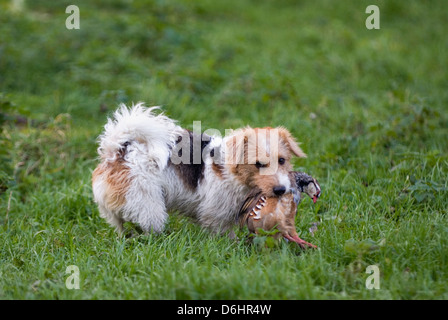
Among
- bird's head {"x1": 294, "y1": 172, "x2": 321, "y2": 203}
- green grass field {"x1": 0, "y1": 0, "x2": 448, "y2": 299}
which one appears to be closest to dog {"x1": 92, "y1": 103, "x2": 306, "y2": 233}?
bird's head {"x1": 294, "y1": 172, "x2": 321, "y2": 203}

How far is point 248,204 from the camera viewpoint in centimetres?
461

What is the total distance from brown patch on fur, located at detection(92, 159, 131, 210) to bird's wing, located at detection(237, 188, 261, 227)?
1008mm

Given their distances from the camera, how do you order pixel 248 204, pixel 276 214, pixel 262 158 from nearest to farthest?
pixel 276 214
pixel 262 158
pixel 248 204

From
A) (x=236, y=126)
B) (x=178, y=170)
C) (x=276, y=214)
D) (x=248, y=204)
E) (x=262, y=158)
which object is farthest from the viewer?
(x=236, y=126)

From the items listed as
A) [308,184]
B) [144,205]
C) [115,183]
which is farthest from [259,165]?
[115,183]

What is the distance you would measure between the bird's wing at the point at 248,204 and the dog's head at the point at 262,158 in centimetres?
6

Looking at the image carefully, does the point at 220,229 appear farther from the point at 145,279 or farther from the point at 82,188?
the point at 82,188

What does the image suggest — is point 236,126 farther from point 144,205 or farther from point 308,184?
point 144,205

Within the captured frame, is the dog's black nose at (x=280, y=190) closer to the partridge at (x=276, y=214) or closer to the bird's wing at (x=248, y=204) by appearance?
the partridge at (x=276, y=214)

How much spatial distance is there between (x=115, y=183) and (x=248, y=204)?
1.15m

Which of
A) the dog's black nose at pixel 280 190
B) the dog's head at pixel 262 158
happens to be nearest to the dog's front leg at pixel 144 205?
the dog's head at pixel 262 158

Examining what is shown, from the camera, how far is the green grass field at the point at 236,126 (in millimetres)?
3971
